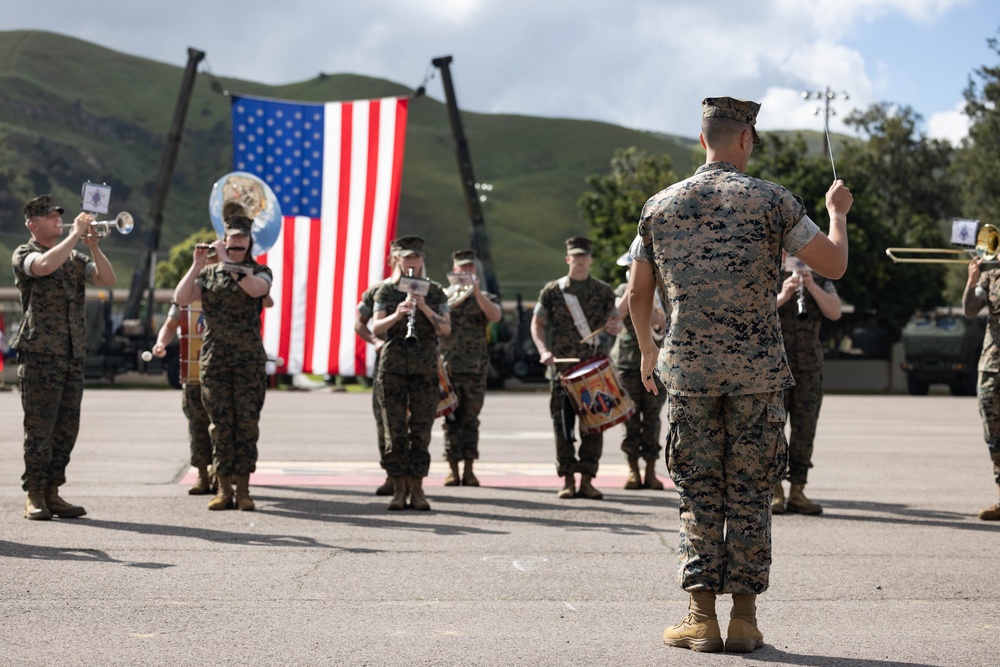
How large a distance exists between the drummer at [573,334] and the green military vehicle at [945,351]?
27.5 metres

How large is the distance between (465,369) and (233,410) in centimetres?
320

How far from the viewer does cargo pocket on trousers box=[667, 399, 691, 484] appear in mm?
5566

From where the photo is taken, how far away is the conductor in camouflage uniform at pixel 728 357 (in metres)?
5.45

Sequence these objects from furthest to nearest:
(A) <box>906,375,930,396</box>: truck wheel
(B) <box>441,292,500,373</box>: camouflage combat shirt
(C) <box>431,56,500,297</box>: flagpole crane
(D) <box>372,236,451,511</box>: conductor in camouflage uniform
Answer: (A) <box>906,375,930,396</box>: truck wheel → (C) <box>431,56,500,297</box>: flagpole crane → (B) <box>441,292,500,373</box>: camouflage combat shirt → (D) <box>372,236,451,511</box>: conductor in camouflage uniform

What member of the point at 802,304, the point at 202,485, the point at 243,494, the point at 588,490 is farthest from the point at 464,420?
the point at 802,304

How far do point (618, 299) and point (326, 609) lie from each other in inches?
222

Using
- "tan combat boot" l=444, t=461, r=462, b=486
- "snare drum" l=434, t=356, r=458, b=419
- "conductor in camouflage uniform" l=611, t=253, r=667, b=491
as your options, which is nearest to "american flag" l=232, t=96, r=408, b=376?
"tan combat boot" l=444, t=461, r=462, b=486

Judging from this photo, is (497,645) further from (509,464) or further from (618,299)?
(509,464)

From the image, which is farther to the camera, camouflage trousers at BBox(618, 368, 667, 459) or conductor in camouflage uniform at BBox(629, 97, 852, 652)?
camouflage trousers at BBox(618, 368, 667, 459)

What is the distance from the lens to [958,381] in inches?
1436

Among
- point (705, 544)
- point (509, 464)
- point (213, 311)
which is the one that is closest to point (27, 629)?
point (705, 544)

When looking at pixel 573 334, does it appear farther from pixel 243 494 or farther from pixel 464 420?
pixel 243 494

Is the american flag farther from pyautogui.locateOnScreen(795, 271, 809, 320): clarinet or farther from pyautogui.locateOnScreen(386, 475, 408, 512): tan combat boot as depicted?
pyautogui.locateOnScreen(795, 271, 809, 320): clarinet

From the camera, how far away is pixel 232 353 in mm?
9727
